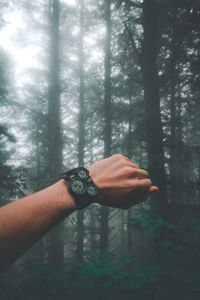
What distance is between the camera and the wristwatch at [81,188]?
4.75 feet

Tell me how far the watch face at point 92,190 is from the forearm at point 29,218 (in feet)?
0.46

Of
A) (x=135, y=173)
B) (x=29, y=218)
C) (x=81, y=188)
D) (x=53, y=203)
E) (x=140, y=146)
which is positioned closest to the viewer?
(x=29, y=218)

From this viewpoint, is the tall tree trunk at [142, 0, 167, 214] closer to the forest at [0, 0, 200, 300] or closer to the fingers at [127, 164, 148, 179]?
the forest at [0, 0, 200, 300]

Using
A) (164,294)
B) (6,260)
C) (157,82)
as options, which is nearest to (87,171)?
(6,260)

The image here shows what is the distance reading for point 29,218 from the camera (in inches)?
48.9

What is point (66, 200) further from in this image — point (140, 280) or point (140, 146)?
point (140, 146)

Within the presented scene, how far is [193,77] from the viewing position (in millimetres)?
7879

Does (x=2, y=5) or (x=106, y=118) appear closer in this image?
(x=2, y=5)

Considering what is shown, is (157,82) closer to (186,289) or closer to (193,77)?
(193,77)

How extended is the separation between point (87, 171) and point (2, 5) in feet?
43.5

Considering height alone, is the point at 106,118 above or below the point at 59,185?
above

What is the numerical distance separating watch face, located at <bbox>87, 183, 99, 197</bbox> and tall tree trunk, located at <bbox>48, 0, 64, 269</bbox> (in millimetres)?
9187

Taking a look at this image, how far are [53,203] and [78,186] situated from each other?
22 cm

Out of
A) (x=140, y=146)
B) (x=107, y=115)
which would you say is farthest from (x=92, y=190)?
(x=107, y=115)
